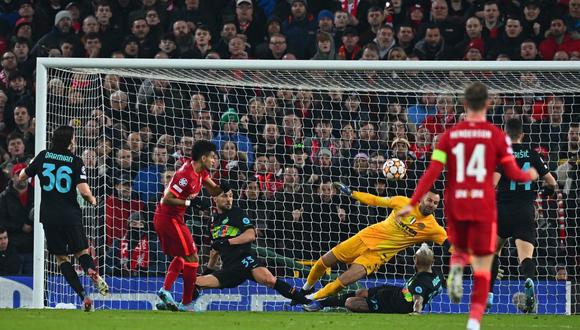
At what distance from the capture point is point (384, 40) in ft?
53.8

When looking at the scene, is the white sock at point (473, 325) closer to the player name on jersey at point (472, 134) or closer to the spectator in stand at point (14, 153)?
the player name on jersey at point (472, 134)

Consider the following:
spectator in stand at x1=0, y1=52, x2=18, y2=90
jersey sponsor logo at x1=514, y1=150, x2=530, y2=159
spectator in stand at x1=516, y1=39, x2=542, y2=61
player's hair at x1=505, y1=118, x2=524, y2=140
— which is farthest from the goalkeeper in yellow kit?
spectator in stand at x1=0, y1=52, x2=18, y2=90

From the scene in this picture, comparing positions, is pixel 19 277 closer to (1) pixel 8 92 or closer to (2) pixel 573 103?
(1) pixel 8 92

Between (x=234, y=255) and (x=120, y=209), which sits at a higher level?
(x=120, y=209)

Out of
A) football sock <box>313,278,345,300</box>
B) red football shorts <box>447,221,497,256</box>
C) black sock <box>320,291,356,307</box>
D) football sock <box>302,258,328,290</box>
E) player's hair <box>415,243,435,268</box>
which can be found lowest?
black sock <box>320,291,356,307</box>

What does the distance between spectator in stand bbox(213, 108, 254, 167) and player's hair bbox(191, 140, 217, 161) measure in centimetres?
244

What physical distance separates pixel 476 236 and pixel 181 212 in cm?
453

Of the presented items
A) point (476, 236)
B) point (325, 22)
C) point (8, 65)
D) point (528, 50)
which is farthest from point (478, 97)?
point (8, 65)

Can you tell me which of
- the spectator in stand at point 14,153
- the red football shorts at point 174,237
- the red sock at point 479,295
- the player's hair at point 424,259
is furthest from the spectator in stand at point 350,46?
the red sock at point 479,295

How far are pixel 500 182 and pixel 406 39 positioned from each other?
4202mm

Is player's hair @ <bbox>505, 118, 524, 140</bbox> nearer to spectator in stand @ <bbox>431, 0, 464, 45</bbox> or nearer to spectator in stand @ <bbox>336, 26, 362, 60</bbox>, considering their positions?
spectator in stand @ <bbox>431, 0, 464, 45</bbox>

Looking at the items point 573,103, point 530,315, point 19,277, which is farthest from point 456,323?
point 19,277

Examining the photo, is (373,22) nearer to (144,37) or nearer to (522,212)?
(144,37)

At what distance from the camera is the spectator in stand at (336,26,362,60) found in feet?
54.2
